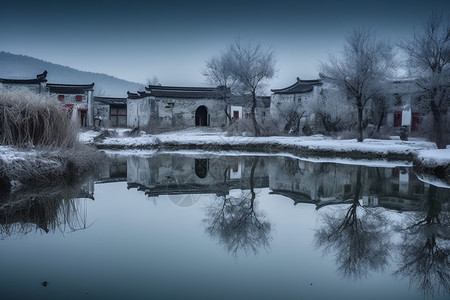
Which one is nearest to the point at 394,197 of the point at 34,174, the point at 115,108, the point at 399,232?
the point at 399,232

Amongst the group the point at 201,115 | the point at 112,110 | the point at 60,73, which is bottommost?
the point at 201,115

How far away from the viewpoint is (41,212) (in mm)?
5941

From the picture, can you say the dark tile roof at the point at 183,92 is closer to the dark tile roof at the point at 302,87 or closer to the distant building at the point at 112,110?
the distant building at the point at 112,110

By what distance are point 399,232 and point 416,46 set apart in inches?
502

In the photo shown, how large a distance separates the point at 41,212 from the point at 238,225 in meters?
3.18

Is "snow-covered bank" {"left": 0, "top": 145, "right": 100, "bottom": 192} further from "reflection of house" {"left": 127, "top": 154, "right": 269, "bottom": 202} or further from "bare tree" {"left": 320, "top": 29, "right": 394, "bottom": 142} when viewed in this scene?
"bare tree" {"left": 320, "top": 29, "right": 394, "bottom": 142}

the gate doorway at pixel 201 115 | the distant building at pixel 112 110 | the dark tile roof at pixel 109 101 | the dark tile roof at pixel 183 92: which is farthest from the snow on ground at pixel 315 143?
the dark tile roof at pixel 109 101

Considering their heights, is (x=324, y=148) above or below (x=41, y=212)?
above

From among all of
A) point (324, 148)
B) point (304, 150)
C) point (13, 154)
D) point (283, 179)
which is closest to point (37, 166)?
point (13, 154)

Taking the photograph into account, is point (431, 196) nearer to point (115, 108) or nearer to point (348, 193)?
point (348, 193)

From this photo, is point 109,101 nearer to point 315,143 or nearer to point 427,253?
point 315,143

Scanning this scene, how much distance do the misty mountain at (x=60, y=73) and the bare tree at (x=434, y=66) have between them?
104 metres

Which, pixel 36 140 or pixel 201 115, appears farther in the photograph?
pixel 201 115

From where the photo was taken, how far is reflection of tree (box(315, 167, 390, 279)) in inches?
166
